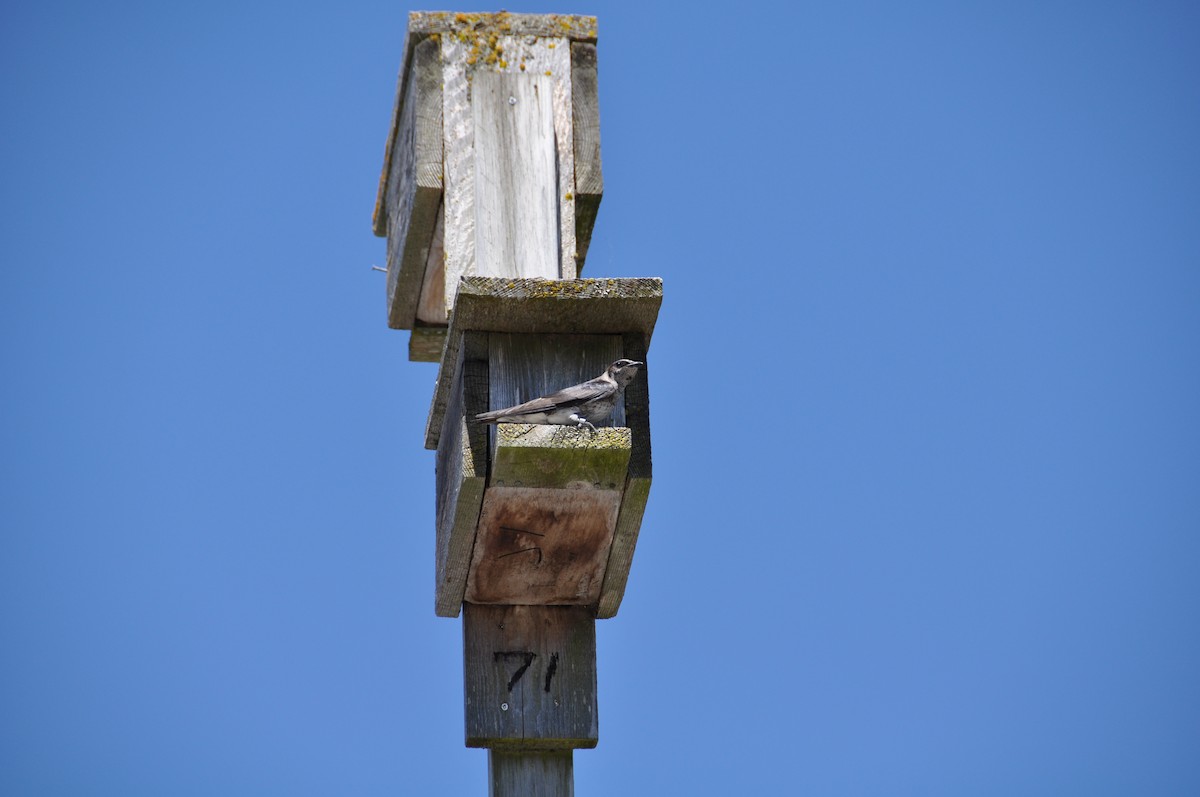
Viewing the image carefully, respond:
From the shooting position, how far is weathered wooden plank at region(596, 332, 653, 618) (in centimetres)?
445

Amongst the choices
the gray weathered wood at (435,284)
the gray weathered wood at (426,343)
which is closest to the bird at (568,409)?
the gray weathered wood at (435,284)

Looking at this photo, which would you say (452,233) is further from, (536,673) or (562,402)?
(536,673)

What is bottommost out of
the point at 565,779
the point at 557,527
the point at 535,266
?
the point at 565,779

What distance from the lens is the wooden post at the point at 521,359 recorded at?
4395mm

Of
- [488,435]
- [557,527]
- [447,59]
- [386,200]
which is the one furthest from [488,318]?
[386,200]

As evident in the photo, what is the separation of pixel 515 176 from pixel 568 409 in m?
1.02

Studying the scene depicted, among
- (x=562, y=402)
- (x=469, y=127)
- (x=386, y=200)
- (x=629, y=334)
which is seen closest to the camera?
(x=562, y=402)

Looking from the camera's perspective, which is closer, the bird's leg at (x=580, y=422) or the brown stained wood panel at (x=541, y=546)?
the bird's leg at (x=580, y=422)

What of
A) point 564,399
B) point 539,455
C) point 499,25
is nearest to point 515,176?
point 499,25

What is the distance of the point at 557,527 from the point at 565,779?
28.5 inches

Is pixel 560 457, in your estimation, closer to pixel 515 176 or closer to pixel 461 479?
pixel 461 479

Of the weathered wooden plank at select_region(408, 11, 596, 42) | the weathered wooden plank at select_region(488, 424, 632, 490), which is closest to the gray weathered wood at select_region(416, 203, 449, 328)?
the weathered wooden plank at select_region(408, 11, 596, 42)

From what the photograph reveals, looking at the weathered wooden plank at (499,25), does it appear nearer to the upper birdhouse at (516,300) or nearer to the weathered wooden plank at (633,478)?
the upper birdhouse at (516,300)

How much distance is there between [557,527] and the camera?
4.57 meters
